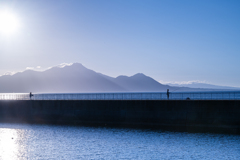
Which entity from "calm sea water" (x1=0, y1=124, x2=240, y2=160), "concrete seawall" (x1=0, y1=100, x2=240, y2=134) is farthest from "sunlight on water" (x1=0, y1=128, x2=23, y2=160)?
"concrete seawall" (x1=0, y1=100, x2=240, y2=134)

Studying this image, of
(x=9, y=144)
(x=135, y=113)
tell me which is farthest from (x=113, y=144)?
(x=135, y=113)

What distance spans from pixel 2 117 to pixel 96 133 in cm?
2903

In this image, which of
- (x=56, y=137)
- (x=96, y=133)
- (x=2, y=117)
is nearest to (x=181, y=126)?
(x=96, y=133)

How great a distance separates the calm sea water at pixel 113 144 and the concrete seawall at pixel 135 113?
5.51 meters

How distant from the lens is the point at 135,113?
53344 millimetres

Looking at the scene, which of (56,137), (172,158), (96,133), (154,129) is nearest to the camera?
(172,158)

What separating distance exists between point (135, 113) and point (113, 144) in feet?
56.4

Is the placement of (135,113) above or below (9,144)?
above

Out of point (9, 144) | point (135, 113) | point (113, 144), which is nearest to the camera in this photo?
point (113, 144)

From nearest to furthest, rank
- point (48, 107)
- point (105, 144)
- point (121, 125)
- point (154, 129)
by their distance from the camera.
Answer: point (105, 144)
point (154, 129)
point (121, 125)
point (48, 107)

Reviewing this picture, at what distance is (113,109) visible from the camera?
5503 cm

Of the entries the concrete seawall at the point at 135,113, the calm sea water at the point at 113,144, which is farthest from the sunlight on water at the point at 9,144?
the concrete seawall at the point at 135,113

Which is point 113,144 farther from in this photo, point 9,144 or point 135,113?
point 135,113

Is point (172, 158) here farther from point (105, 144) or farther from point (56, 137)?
point (56, 137)
